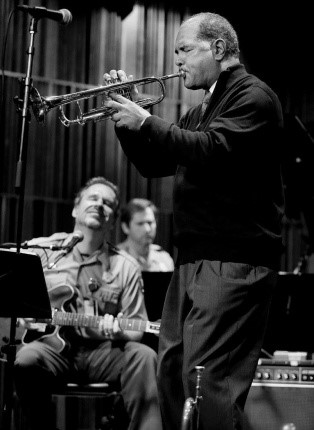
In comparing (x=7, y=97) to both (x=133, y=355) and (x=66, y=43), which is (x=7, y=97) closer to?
(x=66, y=43)

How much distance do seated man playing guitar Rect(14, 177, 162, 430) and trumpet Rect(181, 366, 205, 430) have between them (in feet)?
4.31

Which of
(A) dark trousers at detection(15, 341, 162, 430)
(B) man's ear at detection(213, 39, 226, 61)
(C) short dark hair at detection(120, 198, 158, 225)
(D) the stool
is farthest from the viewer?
(C) short dark hair at detection(120, 198, 158, 225)

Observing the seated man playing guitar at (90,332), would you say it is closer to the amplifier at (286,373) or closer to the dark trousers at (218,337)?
the amplifier at (286,373)

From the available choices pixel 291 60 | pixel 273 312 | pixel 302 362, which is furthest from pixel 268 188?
pixel 291 60

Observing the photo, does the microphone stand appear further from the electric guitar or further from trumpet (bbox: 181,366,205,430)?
the electric guitar

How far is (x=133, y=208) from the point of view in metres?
5.95

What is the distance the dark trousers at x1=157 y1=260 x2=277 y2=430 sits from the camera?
8.25 feet

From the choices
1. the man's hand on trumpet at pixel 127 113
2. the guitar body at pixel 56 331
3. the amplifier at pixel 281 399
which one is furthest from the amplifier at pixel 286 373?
the man's hand on trumpet at pixel 127 113

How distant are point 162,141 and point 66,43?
12.7 feet

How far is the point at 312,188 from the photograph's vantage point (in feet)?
18.9

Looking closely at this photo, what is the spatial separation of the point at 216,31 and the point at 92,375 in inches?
80.4

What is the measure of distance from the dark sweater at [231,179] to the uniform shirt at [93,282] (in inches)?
59.6

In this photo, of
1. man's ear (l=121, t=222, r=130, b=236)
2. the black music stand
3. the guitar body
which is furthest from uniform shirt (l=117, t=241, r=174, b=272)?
the black music stand

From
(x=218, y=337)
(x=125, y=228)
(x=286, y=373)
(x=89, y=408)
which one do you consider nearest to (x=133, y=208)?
(x=125, y=228)
